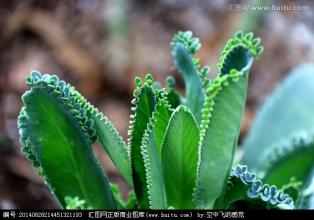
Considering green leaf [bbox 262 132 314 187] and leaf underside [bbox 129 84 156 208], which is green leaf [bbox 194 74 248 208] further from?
green leaf [bbox 262 132 314 187]

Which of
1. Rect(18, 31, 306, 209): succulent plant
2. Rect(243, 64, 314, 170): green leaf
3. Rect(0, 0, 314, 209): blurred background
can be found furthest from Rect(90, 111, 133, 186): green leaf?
Rect(0, 0, 314, 209): blurred background

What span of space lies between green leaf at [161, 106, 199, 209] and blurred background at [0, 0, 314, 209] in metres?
1.23

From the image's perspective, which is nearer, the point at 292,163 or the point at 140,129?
the point at 140,129

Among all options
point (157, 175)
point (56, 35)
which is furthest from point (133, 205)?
point (56, 35)

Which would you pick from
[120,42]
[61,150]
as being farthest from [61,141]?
[120,42]

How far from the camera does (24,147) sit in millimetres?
737

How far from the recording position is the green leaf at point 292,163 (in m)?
0.94

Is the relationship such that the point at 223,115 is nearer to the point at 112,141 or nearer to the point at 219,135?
the point at 219,135

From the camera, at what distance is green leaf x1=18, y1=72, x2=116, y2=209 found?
2.28ft

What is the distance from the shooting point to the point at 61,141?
0.74 meters

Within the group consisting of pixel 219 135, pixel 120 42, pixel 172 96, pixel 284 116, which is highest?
pixel 120 42

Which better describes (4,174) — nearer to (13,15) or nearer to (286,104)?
(13,15)

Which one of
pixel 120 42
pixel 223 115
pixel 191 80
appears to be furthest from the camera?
pixel 120 42

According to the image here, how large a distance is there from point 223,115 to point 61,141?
0.63 ft
